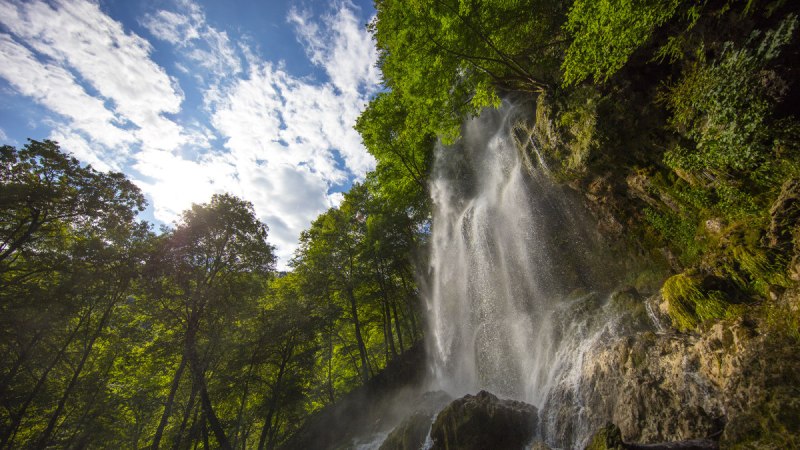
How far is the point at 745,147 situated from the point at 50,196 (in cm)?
1956

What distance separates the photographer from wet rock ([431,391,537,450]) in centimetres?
786

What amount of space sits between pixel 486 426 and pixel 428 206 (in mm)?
14889

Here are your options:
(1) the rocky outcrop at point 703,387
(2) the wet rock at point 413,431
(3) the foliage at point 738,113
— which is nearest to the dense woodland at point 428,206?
(3) the foliage at point 738,113

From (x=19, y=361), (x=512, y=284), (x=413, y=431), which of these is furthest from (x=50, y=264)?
(x=512, y=284)

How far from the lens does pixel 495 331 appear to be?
43.4ft

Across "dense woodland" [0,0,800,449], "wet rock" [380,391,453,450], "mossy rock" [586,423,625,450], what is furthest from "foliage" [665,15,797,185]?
"wet rock" [380,391,453,450]

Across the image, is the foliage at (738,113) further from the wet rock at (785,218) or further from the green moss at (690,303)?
the green moss at (690,303)

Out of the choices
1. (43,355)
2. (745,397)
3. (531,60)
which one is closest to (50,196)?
(43,355)

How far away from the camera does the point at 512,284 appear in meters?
13.4

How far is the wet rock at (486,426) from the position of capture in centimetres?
786

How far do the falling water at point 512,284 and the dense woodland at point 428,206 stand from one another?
1.75 meters

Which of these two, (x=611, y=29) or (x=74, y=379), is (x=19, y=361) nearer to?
(x=74, y=379)

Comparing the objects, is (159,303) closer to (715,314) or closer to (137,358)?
(137,358)

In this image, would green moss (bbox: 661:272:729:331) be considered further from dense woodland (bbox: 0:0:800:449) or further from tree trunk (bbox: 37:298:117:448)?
tree trunk (bbox: 37:298:117:448)
